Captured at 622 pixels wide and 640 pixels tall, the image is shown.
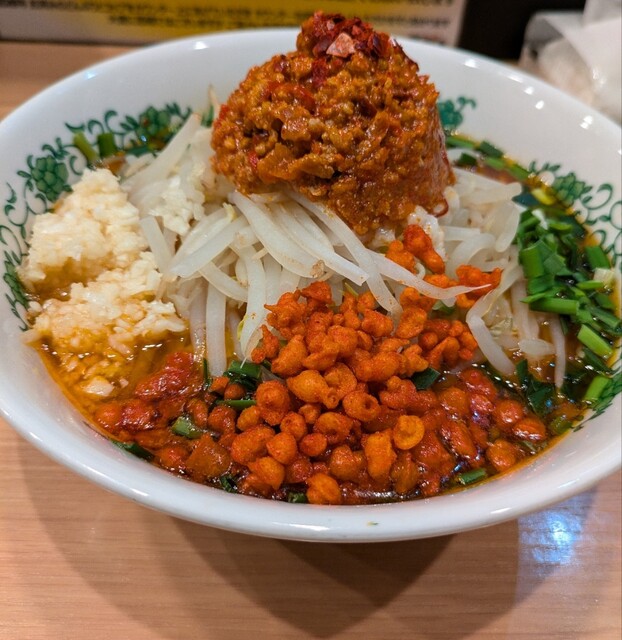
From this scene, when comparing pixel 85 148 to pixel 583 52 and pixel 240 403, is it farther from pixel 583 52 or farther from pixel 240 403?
pixel 583 52

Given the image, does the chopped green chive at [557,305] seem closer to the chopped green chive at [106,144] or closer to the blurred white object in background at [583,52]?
the blurred white object in background at [583,52]

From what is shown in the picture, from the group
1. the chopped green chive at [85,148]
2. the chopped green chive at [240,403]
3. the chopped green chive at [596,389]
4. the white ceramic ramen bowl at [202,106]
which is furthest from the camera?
the chopped green chive at [85,148]

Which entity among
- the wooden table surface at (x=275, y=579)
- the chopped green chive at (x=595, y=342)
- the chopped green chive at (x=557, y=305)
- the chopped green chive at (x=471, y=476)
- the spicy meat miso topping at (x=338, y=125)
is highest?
the spicy meat miso topping at (x=338, y=125)

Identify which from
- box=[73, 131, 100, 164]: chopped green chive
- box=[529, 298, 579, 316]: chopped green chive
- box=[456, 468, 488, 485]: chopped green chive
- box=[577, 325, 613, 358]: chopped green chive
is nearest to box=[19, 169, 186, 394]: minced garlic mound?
box=[73, 131, 100, 164]: chopped green chive

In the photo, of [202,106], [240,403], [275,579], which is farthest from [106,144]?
[275,579]

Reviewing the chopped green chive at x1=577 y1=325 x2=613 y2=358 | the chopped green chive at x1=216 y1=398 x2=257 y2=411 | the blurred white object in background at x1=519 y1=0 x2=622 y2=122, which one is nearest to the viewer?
the chopped green chive at x1=216 y1=398 x2=257 y2=411

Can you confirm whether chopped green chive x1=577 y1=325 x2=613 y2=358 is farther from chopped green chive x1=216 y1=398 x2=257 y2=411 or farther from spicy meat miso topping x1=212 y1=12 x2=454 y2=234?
chopped green chive x1=216 y1=398 x2=257 y2=411

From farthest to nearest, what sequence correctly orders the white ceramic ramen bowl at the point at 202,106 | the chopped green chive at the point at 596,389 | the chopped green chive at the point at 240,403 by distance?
the chopped green chive at the point at 596,389 < the chopped green chive at the point at 240,403 < the white ceramic ramen bowl at the point at 202,106

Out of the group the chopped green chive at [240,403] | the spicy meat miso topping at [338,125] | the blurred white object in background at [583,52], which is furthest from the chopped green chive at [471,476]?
the blurred white object in background at [583,52]
